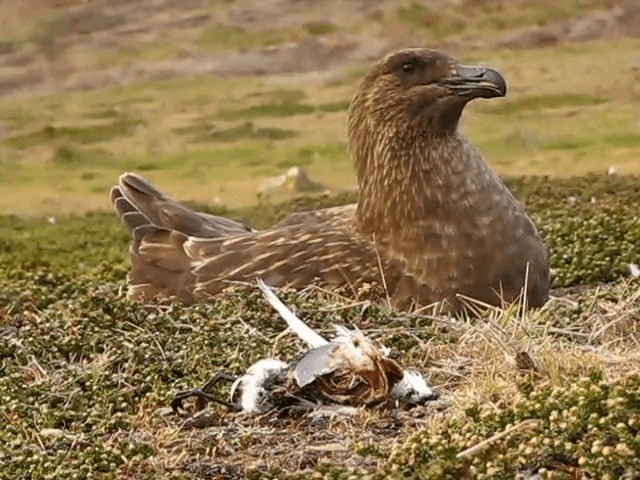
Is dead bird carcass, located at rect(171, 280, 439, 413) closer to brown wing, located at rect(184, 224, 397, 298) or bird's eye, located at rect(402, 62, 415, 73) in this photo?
brown wing, located at rect(184, 224, 397, 298)

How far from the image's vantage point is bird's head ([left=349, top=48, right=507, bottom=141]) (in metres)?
10.2

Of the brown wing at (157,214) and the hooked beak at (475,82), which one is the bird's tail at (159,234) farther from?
the hooked beak at (475,82)

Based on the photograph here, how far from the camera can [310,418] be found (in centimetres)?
702

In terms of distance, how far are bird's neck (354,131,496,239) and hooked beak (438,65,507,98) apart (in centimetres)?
30

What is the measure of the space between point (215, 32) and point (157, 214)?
30867 millimetres

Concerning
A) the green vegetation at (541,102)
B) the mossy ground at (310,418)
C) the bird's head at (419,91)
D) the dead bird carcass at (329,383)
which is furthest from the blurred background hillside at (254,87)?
the dead bird carcass at (329,383)

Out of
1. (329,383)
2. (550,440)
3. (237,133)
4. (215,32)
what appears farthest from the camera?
(215,32)

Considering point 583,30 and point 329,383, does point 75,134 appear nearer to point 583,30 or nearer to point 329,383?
point 583,30

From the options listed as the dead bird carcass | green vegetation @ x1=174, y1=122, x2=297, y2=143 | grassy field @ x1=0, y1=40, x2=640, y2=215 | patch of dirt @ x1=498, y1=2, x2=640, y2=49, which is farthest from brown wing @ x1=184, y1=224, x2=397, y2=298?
patch of dirt @ x1=498, y1=2, x2=640, y2=49

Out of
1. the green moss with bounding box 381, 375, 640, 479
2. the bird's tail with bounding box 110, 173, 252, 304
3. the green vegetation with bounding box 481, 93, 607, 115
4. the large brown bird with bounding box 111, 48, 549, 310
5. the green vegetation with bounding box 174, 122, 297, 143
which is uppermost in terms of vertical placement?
the green moss with bounding box 381, 375, 640, 479

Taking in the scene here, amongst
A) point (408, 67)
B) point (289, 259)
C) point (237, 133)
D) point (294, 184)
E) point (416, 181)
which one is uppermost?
point (408, 67)

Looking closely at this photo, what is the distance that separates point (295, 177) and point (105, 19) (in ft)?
61.4

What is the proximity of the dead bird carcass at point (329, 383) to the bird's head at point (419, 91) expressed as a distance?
10.5 feet

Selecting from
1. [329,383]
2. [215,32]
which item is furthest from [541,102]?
[329,383]
